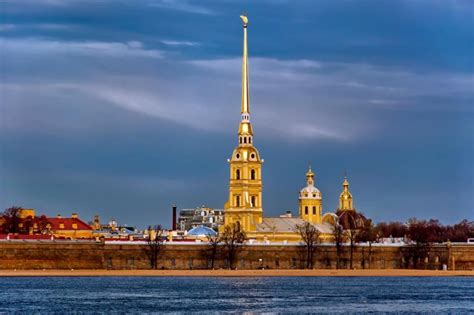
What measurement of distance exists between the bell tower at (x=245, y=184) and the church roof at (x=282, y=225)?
1.04m

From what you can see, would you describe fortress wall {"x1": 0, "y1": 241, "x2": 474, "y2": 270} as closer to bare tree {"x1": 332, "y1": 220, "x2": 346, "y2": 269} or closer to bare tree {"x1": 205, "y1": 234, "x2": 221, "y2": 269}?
bare tree {"x1": 205, "y1": 234, "x2": 221, "y2": 269}

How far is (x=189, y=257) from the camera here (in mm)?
144750

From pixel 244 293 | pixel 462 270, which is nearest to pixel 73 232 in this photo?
pixel 462 270

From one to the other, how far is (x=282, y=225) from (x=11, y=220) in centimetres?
3551

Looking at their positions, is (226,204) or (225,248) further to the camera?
(226,204)

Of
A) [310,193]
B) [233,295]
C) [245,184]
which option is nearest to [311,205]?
[310,193]

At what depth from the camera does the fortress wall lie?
5413 inches

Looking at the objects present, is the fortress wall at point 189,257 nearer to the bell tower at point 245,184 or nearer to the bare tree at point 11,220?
the bell tower at point 245,184

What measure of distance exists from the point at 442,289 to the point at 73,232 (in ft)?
247

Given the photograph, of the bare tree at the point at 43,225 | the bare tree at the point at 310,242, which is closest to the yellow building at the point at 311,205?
the bare tree at the point at 310,242

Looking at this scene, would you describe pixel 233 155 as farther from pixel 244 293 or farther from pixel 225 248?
pixel 244 293

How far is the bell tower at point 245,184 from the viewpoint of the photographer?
523 ft

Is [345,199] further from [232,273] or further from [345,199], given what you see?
[232,273]

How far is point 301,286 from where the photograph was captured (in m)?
113
